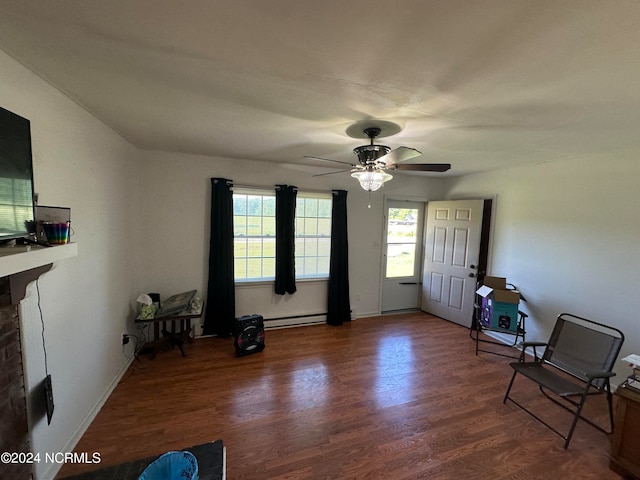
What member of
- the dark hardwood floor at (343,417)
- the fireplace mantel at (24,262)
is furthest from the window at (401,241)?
the fireplace mantel at (24,262)

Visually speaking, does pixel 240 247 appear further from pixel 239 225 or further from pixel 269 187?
pixel 269 187

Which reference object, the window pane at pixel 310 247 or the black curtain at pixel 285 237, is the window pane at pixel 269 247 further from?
the window pane at pixel 310 247

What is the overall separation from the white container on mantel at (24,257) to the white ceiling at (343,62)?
35.5 inches

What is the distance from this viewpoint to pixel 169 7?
971 mm

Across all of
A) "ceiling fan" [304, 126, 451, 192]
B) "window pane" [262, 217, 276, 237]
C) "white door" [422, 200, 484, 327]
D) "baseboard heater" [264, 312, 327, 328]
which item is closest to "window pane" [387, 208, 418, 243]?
"white door" [422, 200, 484, 327]

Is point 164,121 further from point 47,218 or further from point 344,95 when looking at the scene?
point 344,95

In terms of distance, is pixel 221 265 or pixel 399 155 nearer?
pixel 399 155

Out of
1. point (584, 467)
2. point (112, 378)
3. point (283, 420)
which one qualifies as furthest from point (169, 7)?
point (584, 467)

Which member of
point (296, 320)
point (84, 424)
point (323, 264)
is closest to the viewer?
point (84, 424)

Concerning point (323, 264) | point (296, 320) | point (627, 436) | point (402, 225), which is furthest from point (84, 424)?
point (402, 225)

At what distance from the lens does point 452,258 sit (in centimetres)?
428

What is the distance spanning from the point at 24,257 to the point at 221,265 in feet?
8.28

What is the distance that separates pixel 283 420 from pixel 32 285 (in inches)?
73.6

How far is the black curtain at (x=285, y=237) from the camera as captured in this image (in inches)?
149
